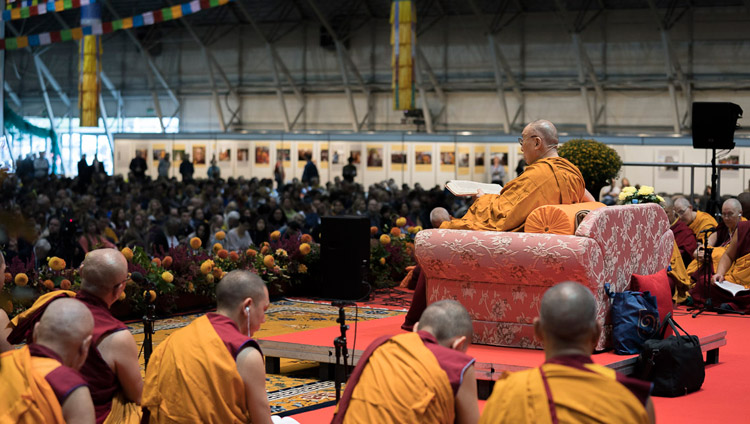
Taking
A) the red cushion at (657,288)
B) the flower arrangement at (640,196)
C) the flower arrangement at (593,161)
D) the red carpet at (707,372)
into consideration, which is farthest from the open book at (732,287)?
the red cushion at (657,288)

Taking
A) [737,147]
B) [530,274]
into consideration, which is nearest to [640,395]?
[530,274]

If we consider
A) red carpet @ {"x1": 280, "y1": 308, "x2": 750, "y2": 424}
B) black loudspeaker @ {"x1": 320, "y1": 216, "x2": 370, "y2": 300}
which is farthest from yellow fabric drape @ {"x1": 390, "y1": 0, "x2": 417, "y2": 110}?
red carpet @ {"x1": 280, "y1": 308, "x2": 750, "y2": 424}

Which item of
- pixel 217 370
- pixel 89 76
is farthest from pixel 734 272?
pixel 89 76

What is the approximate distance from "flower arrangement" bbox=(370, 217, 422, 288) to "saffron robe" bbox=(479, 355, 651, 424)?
319 inches

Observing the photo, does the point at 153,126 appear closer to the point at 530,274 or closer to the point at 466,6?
the point at 466,6

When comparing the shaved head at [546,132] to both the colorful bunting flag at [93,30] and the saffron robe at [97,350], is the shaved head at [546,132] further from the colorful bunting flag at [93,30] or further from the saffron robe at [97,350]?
the colorful bunting flag at [93,30]

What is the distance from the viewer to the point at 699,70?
930 inches

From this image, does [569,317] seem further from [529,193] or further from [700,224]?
[700,224]

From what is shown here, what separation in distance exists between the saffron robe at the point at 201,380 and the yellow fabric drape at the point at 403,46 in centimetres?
1545

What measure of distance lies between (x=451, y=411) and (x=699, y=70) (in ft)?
73.3

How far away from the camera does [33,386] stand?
9.33ft

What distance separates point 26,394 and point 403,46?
16187mm

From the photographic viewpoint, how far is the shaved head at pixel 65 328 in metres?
2.96

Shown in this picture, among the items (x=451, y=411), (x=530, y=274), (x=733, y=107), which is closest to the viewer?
(x=451, y=411)
